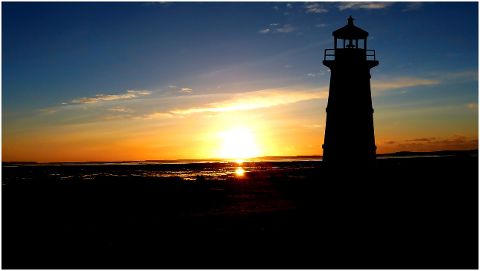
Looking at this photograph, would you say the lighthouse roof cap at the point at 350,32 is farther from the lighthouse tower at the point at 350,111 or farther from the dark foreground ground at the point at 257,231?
the dark foreground ground at the point at 257,231

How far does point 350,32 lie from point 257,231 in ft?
45.6

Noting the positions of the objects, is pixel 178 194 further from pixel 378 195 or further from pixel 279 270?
pixel 279 270

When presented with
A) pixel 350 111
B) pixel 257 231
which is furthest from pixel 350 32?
Answer: pixel 257 231

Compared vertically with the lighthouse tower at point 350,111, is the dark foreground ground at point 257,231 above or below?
below

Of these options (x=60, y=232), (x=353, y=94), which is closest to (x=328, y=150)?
(x=353, y=94)

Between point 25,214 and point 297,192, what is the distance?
16334 millimetres

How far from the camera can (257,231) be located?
13273 mm

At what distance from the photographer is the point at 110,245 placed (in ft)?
38.9

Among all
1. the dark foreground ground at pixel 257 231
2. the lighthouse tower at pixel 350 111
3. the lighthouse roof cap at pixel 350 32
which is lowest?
the dark foreground ground at pixel 257 231

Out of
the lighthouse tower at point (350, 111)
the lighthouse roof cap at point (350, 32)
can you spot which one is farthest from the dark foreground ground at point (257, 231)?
the lighthouse roof cap at point (350, 32)

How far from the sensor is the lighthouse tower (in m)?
20.9

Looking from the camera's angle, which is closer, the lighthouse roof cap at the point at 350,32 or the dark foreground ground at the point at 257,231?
the dark foreground ground at the point at 257,231

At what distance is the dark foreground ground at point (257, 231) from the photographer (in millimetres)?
10402

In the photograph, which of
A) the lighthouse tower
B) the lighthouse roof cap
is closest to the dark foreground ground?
the lighthouse tower
